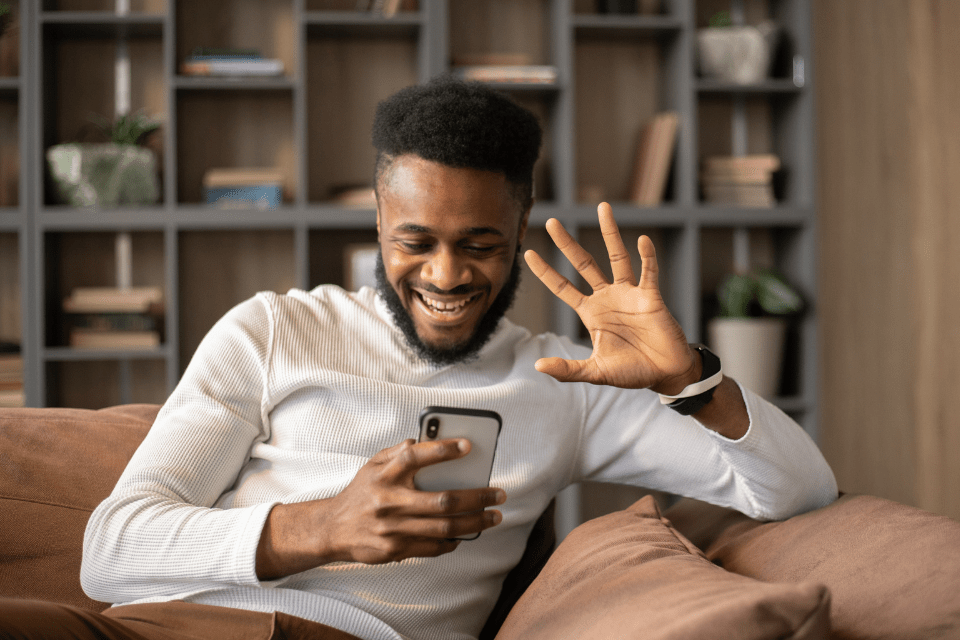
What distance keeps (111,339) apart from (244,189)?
26.8 inches

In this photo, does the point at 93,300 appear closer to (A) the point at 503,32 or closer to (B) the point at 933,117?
(A) the point at 503,32

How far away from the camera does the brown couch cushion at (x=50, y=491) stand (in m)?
1.02

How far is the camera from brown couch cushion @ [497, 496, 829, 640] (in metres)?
0.62

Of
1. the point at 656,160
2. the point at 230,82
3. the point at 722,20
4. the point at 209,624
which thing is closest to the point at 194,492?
the point at 209,624

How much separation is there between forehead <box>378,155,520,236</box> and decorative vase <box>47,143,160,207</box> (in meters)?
1.74

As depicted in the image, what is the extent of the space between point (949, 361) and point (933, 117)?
2.08ft

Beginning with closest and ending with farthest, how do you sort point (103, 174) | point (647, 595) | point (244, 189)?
point (647, 595), point (103, 174), point (244, 189)

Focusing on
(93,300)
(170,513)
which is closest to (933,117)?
(170,513)

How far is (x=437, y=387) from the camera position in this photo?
1156 mm

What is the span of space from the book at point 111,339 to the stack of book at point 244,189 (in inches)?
20.3

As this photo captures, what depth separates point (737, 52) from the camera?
269 centimetres

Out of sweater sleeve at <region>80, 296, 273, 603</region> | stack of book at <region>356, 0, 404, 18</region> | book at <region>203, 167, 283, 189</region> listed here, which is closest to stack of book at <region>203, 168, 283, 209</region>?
book at <region>203, 167, 283, 189</region>

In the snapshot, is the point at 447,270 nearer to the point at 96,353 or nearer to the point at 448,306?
the point at 448,306

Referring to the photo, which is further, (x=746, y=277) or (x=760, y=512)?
(x=746, y=277)
